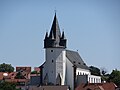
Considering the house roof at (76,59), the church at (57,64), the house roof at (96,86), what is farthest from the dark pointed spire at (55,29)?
the house roof at (96,86)

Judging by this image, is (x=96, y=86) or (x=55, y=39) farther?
(x=55, y=39)

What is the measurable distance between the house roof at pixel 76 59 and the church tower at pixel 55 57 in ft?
8.06

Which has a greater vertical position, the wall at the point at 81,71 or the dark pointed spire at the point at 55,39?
the dark pointed spire at the point at 55,39

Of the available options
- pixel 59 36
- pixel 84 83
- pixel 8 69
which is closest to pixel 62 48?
pixel 59 36

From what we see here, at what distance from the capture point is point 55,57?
75312 millimetres

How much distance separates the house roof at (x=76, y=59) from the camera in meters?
78.0

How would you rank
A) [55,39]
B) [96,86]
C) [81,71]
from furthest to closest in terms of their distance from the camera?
[81,71], [55,39], [96,86]

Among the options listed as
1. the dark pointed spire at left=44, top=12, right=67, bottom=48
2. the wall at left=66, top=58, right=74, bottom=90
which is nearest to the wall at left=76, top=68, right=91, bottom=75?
the wall at left=66, top=58, right=74, bottom=90

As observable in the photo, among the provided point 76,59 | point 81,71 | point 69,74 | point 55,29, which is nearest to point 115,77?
point 76,59

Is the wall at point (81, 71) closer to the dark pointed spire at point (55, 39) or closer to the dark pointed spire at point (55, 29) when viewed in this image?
the dark pointed spire at point (55, 39)

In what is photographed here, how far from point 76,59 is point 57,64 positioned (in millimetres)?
7445

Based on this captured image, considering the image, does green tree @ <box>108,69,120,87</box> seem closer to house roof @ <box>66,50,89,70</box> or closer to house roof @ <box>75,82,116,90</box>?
house roof @ <box>66,50,89,70</box>

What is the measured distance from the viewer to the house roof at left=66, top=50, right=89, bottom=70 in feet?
256

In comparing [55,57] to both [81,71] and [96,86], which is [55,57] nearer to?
[81,71]
